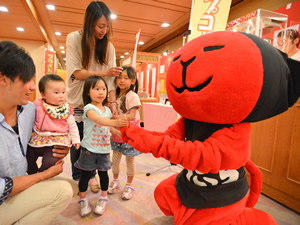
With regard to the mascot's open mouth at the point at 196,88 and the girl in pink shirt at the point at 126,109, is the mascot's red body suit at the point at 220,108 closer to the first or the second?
the mascot's open mouth at the point at 196,88

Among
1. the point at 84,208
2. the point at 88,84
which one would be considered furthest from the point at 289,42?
the point at 84,208

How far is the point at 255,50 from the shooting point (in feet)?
2.33

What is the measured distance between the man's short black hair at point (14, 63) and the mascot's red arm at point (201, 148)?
0.56 m

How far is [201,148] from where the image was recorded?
2.27ft

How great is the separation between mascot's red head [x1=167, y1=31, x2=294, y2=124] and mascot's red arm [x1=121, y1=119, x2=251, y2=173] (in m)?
0.07

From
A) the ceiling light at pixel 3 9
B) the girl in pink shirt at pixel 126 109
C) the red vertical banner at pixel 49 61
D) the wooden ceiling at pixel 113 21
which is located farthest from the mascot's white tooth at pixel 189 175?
the red vertical banner at pixel 49 61

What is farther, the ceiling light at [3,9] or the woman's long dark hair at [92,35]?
the ceiling light at [3,9]

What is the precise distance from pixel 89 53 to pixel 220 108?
1.07m

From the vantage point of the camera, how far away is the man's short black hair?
0.84 meters

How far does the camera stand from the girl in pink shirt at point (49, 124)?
3.73 feet

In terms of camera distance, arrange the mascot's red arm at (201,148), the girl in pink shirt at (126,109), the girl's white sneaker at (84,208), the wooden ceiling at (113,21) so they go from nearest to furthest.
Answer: the mascot's red arm at (201,148)
the girl's white sneaker at (84,208)
the girl in pink shirt at (126,109)
the wooden ceiling at (113,21)

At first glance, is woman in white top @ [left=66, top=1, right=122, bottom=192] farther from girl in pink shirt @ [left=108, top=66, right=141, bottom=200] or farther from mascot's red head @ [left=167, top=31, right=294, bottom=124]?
mascot's red head @ [left=167, top=31, right=294, bottom=124]

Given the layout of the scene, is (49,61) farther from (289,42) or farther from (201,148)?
(201,148)

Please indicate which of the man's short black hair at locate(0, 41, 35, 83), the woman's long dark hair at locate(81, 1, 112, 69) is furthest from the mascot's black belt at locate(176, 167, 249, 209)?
the woman's long dark hair at locate(81, 1, 112, 69)
